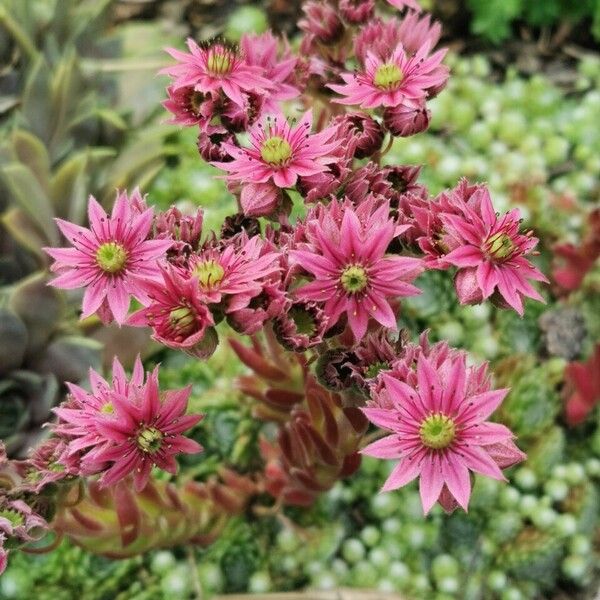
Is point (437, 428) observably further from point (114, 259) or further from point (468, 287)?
point (114, 259)

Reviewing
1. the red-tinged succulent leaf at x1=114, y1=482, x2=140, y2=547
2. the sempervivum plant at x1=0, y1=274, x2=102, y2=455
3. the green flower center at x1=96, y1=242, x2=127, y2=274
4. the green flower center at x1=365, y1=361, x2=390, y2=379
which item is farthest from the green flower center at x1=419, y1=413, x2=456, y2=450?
the sempervivum plant at x1=0, y1=274, x2=102, y2=455

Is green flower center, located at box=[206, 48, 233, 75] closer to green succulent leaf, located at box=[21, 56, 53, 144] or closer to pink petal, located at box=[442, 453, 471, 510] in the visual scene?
pink petal, located at box=[442, 453, 471, 510]

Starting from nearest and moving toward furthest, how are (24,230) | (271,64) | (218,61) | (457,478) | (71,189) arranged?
1. (457,478)
2. (218,61)
3. (271,64)
4. (24,230)
5. (71,189)

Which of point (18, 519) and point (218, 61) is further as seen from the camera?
point (218, 61)

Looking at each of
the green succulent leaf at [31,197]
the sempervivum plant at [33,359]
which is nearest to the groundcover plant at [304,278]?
the sempervivum plant at [33,359]

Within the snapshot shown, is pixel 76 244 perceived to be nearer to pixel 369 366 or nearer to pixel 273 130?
pixel 273 130

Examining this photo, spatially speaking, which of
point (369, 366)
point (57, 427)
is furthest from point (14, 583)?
point (369, 366)

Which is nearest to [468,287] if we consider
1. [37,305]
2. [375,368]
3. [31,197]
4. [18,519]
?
[375,368]
